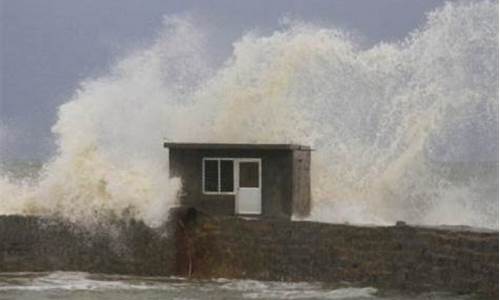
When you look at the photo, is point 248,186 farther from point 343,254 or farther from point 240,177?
point 343,254

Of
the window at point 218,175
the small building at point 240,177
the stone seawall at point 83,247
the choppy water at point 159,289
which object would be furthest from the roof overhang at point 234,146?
the choppy water at point 159,289

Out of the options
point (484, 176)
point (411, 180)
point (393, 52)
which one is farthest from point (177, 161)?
point (484, 176)

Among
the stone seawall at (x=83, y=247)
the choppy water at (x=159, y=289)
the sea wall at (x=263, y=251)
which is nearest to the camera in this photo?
the choppy water at (x=159, y=289)

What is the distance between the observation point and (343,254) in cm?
1784

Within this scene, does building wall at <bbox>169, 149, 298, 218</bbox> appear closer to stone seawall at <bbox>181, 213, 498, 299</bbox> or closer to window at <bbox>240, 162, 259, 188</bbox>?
window at <bbox>240, 162, 259, 188</bbox>

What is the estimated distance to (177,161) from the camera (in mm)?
21484

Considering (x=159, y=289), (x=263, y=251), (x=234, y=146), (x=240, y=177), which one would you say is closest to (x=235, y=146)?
(x=234, y=146)

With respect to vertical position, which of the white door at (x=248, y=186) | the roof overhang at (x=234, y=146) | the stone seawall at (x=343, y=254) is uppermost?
the roof overhang at (x=234, y=146)

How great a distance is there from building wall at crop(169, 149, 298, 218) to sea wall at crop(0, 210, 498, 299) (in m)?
2.01

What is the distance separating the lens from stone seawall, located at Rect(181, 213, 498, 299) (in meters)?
16.7

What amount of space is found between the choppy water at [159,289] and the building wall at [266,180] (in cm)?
269

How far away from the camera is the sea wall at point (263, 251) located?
16.9 m

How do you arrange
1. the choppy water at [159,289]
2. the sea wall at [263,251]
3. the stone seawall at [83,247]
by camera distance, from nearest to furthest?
the choppy water at [159,289] → the sea wall at [263,251] → the stone seawall at [83,247]

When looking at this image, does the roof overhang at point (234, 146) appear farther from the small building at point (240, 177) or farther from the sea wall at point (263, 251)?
the sea wall at point (263, 251)
